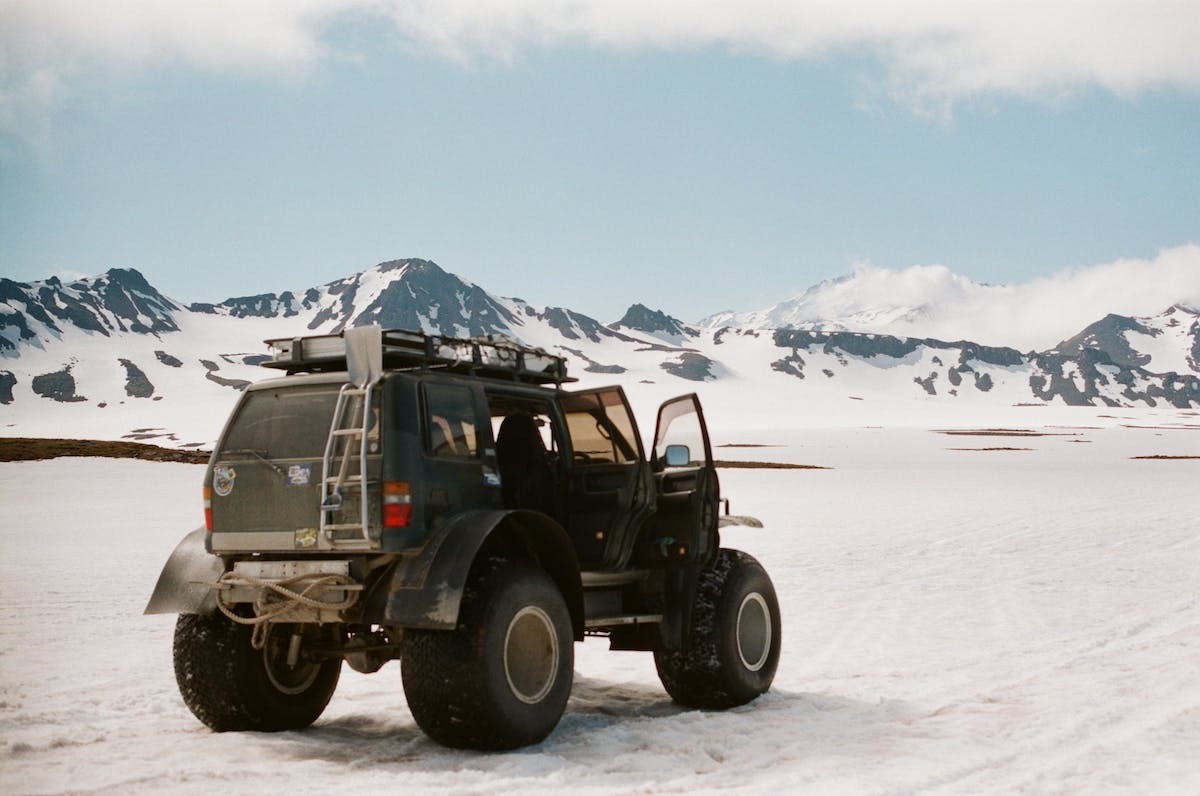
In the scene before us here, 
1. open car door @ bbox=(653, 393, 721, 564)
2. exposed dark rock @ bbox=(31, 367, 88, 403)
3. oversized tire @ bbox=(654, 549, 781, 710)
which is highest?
exposed dark rock @ bbox=(31, 367, 88, 403)

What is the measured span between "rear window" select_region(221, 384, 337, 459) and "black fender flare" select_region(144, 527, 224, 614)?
72 cm

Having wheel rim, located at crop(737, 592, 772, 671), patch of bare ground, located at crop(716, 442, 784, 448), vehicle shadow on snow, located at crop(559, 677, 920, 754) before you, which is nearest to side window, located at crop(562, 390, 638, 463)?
wheel rim, located at crop(737, 592, 772, 671)

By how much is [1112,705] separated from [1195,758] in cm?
152

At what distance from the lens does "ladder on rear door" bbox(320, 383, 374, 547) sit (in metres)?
6.91

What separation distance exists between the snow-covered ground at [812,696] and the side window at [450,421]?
1.90 metres

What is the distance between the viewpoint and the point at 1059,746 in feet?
23.7

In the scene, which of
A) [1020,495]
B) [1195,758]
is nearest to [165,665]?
[1195,758]

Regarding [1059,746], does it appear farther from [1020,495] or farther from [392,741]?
[1020,495]

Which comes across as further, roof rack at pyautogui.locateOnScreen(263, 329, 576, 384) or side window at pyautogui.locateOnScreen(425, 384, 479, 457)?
roof rack at pyautogui.locateOnScreen(263, 329, 576, 384)

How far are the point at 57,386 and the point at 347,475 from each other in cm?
19185

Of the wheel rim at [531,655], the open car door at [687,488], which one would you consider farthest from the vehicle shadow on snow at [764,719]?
the open car door at [687,488]

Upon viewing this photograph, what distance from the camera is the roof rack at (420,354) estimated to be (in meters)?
7.60

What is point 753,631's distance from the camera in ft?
30.7

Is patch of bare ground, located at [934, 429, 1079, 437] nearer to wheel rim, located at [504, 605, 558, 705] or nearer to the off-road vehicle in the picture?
the off-road vehicle
